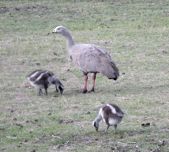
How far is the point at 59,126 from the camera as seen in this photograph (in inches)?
452

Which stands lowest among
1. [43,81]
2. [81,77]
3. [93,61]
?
[81,77]

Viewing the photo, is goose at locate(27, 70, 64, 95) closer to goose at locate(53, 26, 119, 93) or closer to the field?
the field

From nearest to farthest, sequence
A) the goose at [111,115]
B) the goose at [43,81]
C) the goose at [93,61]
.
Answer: the goose at [111,115], the goose at [43,81], the goose at [93,61]

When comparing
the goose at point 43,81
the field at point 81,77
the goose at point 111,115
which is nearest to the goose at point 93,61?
the field at point 81,77

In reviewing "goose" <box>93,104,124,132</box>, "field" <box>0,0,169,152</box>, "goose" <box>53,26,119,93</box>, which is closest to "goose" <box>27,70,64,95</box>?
"field" <box>0,0,169,152</box>

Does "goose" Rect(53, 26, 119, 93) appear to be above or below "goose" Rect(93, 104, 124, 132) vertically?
above

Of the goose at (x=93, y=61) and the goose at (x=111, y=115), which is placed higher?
the goose at (x=93, y=61)

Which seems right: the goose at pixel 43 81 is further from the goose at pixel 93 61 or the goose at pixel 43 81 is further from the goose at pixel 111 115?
the goose at pixel 111 115

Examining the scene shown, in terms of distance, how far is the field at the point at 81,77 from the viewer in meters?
10.7

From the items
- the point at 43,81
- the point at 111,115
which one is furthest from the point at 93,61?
the point at 111,115

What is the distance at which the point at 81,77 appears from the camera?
1606cm

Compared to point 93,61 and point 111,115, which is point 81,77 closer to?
point 93,61

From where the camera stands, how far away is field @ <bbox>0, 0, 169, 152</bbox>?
10734mm

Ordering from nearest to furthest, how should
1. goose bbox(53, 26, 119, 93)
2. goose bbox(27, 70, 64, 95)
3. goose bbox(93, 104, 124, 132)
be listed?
goose bbox(93, 104, 124, 132)
goose bbox(27, 70, 64, 95)
goose bbox(53, 26, 119, 93)
